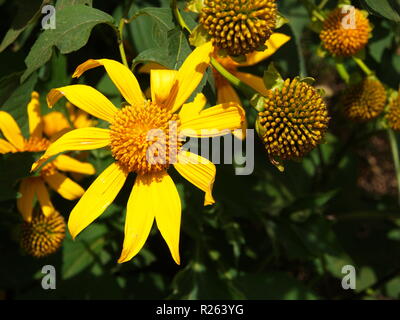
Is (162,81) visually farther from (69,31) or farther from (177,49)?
(69,31)

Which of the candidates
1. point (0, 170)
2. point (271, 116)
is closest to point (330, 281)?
point (271, 116)

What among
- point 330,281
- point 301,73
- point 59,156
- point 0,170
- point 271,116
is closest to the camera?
point 271,116

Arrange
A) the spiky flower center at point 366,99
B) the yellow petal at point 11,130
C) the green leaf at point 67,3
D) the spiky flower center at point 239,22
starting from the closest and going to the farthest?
1. the spiky flower center at point 239,22
2. the green leaf at point 67,3
3. the yellow petal at point 11,130
4. the spiky flower center at point 366,99

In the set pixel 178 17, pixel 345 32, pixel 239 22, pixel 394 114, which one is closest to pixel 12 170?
pixel 178 17

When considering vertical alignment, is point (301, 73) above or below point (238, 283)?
above

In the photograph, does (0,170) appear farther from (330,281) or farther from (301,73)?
(330,281)

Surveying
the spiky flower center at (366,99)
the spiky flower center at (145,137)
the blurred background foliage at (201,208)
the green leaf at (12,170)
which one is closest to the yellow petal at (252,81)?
the blurred background foliage at (201,208)

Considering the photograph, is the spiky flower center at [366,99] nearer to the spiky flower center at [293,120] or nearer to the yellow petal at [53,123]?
the spiky flower center at [293,120]
